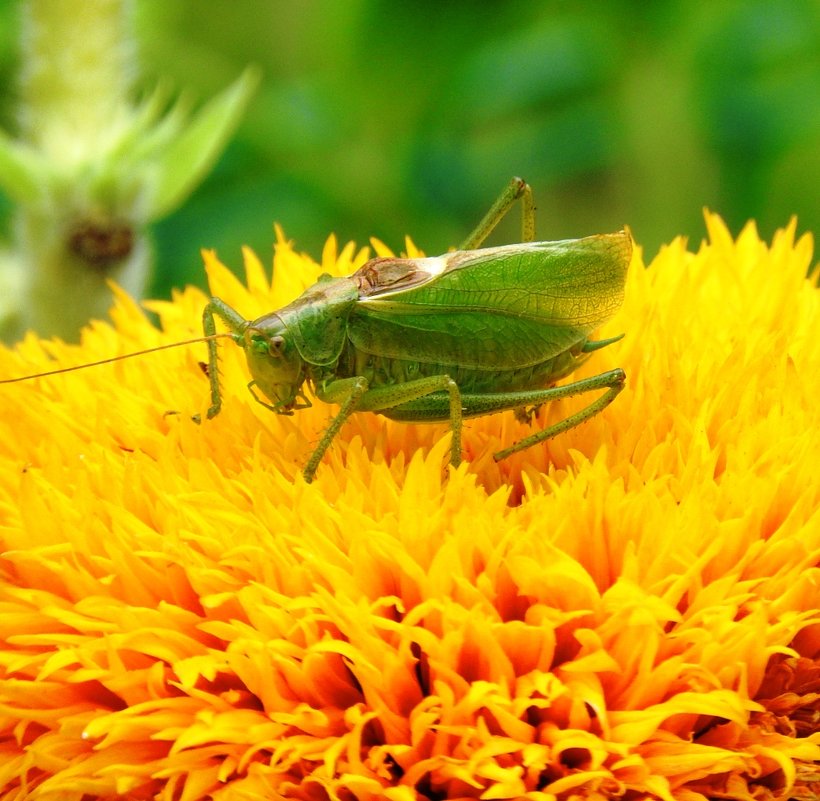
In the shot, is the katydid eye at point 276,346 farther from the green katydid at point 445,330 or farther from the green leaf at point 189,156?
the green leaf at point 189,156

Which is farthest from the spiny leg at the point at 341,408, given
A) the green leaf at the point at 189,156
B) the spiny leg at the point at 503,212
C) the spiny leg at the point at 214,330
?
the green leaf at the point at 189,156

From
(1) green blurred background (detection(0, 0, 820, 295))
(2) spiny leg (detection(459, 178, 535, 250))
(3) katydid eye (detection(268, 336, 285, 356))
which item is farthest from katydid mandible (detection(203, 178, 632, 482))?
(1) green blurred background (detection(0, 0, 820, 295))

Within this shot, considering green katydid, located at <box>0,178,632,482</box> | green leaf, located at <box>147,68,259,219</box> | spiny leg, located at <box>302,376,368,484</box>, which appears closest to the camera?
spiny leg, located at <box>302,376,368,484</box>

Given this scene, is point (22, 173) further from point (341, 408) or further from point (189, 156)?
point (341, 408)

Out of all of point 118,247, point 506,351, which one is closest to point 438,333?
point 506,351

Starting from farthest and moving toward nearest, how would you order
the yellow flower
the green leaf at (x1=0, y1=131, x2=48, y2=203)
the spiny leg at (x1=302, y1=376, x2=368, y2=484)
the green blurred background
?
the green blurred background → the green leaf at (x1=0, y1=131, x2=48, y2=203) → the spiny leg at (x1=302, y1=376, x2=368, y2=484) → the yellow flower

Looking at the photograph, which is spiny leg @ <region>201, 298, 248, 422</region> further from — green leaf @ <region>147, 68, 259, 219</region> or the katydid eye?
green leaf @ <region>147, 68, 259, 219</region>

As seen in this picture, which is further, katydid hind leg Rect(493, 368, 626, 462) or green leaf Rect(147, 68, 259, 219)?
green leaf Rect(147, 68, 259, 219)
